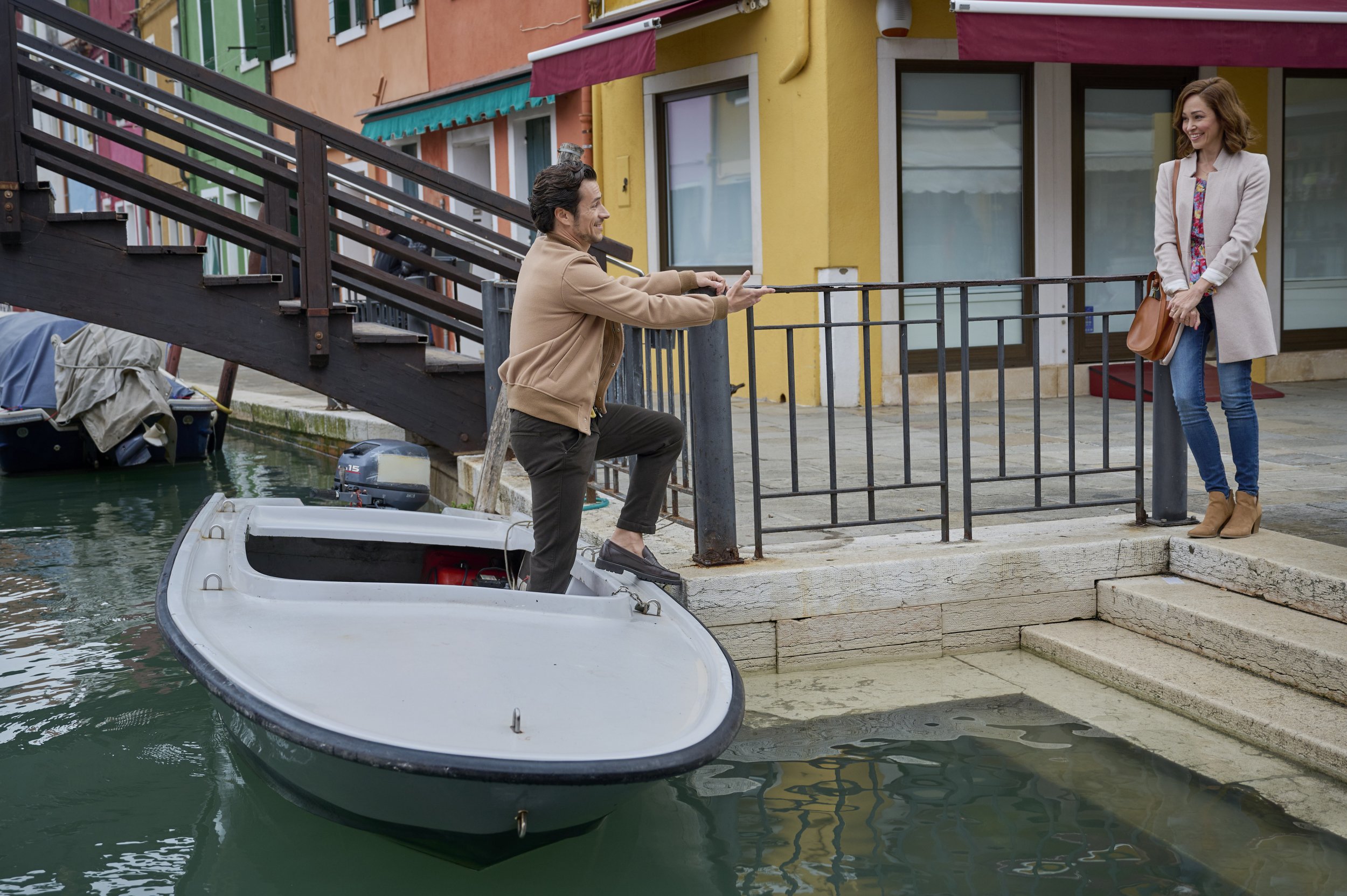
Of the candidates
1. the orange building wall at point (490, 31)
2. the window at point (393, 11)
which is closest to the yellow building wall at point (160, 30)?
the window at point (393, 11)

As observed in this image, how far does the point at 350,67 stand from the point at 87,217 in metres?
12.4

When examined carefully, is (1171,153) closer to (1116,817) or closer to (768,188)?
(768,188)

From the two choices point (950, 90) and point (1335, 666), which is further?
point (950, 90)

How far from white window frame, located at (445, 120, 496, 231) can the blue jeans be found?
434 inches

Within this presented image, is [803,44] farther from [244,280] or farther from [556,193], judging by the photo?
[556,193]

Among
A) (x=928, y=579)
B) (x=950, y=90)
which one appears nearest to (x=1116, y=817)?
(x=928, y=579)

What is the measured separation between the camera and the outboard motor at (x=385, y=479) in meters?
6.52

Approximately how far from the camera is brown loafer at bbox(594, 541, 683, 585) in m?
4.72

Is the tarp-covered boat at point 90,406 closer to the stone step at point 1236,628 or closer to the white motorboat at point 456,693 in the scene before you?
the white motorboat at point 456,693

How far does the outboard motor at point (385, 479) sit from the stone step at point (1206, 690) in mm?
2888

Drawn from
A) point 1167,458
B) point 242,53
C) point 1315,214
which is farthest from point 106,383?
point 242,53

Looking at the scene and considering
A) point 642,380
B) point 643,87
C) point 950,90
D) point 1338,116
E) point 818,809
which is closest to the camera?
point 818,809

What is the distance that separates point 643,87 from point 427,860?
31.2 feet

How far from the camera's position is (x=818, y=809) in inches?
158
